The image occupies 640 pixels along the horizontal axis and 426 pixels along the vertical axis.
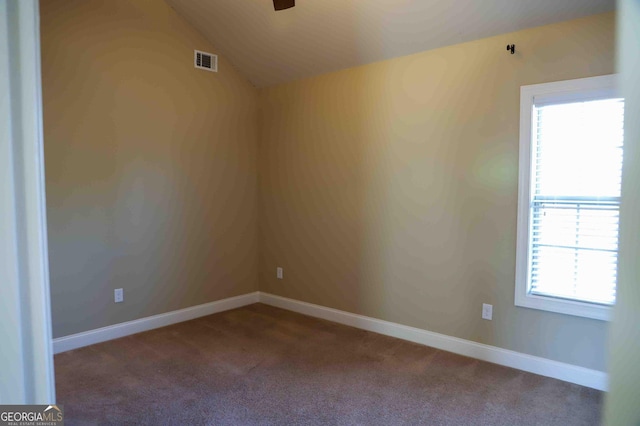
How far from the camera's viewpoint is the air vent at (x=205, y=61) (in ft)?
13.3

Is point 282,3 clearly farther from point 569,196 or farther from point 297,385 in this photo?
point 297,385

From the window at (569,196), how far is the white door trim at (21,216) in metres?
2.93

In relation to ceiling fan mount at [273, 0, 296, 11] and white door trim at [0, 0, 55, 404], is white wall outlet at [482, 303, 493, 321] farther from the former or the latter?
white door trim at [0, 0, 55, 404]

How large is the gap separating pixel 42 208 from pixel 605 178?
3007 mm

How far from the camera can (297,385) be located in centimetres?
271

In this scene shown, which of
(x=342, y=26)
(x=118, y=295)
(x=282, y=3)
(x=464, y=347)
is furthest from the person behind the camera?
(x=118, y=295)

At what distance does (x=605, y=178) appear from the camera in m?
2.58

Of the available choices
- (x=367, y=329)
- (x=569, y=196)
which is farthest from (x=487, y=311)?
(x=367, y=329)

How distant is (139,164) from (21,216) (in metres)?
3.47

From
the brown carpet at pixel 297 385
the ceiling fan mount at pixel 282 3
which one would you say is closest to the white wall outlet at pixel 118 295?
the brown carpet at pixel 297 385

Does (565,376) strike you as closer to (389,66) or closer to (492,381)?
(492,381)

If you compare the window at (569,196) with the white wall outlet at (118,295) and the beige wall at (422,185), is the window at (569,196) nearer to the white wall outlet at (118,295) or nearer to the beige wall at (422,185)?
the beige wall at (422,185)

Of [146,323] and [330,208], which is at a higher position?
[330,208]

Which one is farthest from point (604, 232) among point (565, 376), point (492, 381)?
point (492, 381)
